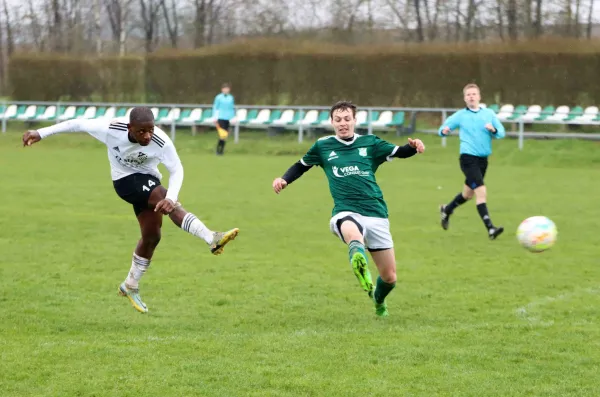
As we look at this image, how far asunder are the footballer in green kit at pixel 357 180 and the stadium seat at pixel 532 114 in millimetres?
18840

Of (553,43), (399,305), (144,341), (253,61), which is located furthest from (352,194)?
(253,61)

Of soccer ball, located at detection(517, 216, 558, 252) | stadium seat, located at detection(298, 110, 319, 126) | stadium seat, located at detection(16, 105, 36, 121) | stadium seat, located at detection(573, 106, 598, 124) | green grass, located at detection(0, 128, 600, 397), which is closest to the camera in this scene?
green grass, located at detection(0, 128, 600, 397)

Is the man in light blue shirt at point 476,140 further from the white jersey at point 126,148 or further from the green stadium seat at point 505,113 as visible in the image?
the green stadium seat at point 505,113

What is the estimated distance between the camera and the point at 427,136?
2809 centimetres

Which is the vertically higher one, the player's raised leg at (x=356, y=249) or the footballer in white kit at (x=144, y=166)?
the footballer in white kit at (x=144, y=166)

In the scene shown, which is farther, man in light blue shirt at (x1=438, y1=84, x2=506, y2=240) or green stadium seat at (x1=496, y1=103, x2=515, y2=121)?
green stadium seat at (x1=496, y1=103, x2=515, y2=121)

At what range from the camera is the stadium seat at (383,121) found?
27.9 metres

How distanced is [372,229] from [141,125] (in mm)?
1948

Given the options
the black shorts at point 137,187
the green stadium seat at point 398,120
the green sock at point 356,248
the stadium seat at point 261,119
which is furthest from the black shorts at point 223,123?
the green sock at point 356,248

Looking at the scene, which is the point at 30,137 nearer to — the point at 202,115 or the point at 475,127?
the point at 475,127

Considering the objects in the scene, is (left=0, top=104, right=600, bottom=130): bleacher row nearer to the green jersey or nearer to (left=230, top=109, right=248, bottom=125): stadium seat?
(left=230, top=109, right=248, bottom=125): stadium seat

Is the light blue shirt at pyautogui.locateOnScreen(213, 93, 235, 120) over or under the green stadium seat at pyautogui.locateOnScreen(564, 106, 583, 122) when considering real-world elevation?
over

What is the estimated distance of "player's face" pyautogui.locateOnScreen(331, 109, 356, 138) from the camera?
295 inches

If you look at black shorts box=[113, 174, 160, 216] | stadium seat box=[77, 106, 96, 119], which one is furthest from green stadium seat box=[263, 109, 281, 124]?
black shorts box=[113, 174, 160, 216]
